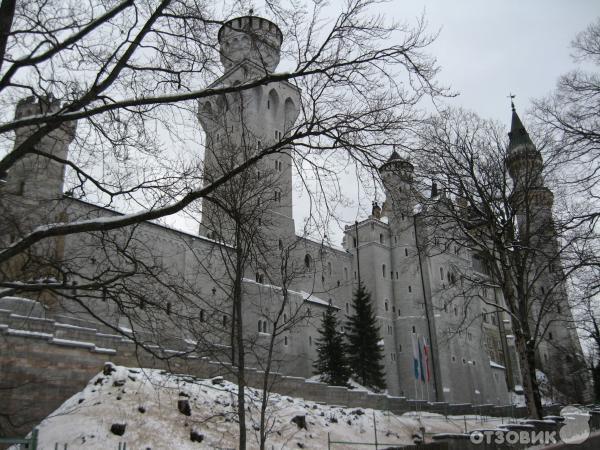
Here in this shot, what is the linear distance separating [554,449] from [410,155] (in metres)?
4.68

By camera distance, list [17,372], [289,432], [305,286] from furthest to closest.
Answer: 1. [305,286]
2. [289,432]
3. [17,372]

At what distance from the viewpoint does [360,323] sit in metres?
36.9

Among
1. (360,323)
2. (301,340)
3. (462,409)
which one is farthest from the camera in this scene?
(301,340)

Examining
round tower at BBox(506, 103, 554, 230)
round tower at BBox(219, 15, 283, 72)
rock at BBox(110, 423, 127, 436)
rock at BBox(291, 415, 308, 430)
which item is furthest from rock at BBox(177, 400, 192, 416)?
round tower at BBox(506, 103, 554, 230)

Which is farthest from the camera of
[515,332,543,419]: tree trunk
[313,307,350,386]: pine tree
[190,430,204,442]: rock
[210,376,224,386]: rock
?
[313,307,350,386]: pine tree

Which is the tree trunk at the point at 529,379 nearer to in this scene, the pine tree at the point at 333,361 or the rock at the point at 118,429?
the rock at the point at 118,429

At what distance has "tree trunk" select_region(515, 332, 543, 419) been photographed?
1348 centimetres

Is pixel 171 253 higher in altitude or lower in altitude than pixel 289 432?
higher

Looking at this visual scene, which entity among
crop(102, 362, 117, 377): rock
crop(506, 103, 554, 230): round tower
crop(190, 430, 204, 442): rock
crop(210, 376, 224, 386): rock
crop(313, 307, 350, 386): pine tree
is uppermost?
crop(506, 103, 554, 230): round tower

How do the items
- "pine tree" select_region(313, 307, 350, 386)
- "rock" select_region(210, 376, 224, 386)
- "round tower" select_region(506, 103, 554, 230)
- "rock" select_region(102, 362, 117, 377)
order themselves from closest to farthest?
"round tower" select_region(506, 103, 554, 230) < "rock" select_region(102, 362, 117, 377) < "rock" select_region(210, 376, 224, 386) < "pine tree" select_region(313, 307, 350, 386)

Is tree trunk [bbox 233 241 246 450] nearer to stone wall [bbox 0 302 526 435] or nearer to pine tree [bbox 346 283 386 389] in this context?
stone wall [bbox 0 302 526 435]

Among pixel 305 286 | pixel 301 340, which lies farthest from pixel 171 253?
pixel 305 286

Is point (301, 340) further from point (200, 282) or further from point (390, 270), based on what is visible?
point (390, 270)

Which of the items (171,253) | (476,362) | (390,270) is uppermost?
(390,270)
